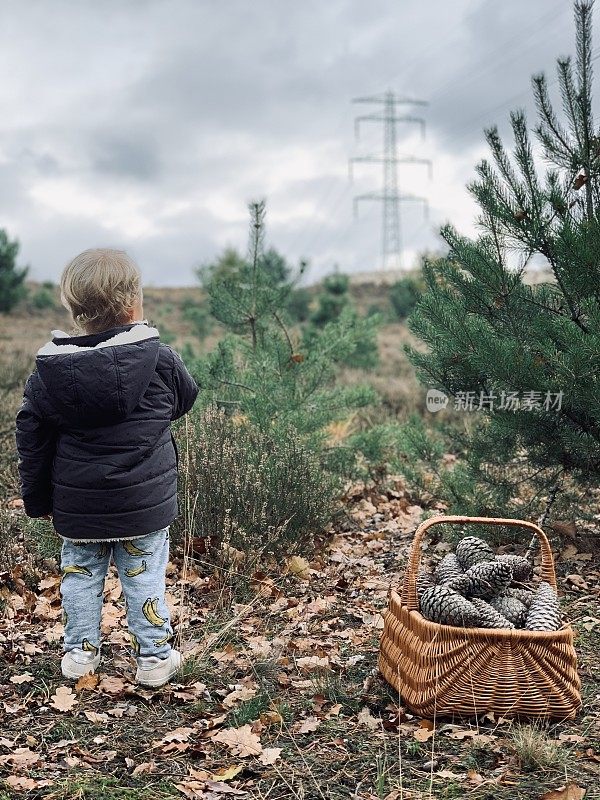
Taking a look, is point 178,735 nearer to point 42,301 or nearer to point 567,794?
point 567,794

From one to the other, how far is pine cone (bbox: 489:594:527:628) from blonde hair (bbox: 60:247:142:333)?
6.39 feet

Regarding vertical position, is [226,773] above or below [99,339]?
below

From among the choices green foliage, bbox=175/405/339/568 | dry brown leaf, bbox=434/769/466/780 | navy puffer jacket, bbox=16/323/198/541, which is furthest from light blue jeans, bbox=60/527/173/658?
dry brown leaf, bbox=434/769/466/780

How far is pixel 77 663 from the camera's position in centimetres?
360

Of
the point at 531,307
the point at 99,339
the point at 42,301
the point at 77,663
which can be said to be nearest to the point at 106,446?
the point at 99,339

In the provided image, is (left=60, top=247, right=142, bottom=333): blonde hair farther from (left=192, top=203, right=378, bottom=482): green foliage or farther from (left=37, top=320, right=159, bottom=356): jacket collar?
(left=192, top=203, right=378, bottom=482): green foliage

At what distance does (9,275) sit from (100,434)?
24404mm

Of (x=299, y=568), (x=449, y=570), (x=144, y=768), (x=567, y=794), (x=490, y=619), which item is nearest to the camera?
(x=567, y=794)

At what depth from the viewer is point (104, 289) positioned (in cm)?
334

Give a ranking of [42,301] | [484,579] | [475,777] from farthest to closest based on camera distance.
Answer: [42,301]
[484,579]
[475,777]

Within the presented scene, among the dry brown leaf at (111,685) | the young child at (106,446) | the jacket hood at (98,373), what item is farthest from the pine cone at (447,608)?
the jacket hood at (98,373)

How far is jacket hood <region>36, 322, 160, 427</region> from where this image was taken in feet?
10.7

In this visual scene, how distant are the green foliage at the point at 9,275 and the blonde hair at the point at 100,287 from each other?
Answer: 76.6ft

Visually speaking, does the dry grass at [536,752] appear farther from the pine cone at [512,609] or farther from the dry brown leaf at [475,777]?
Result: the pine cone at [512,609]
